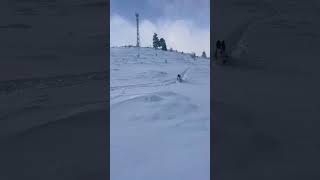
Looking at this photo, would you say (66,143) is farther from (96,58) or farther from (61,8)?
(61,8)

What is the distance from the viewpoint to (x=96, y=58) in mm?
1783

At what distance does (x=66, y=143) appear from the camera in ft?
4.77
